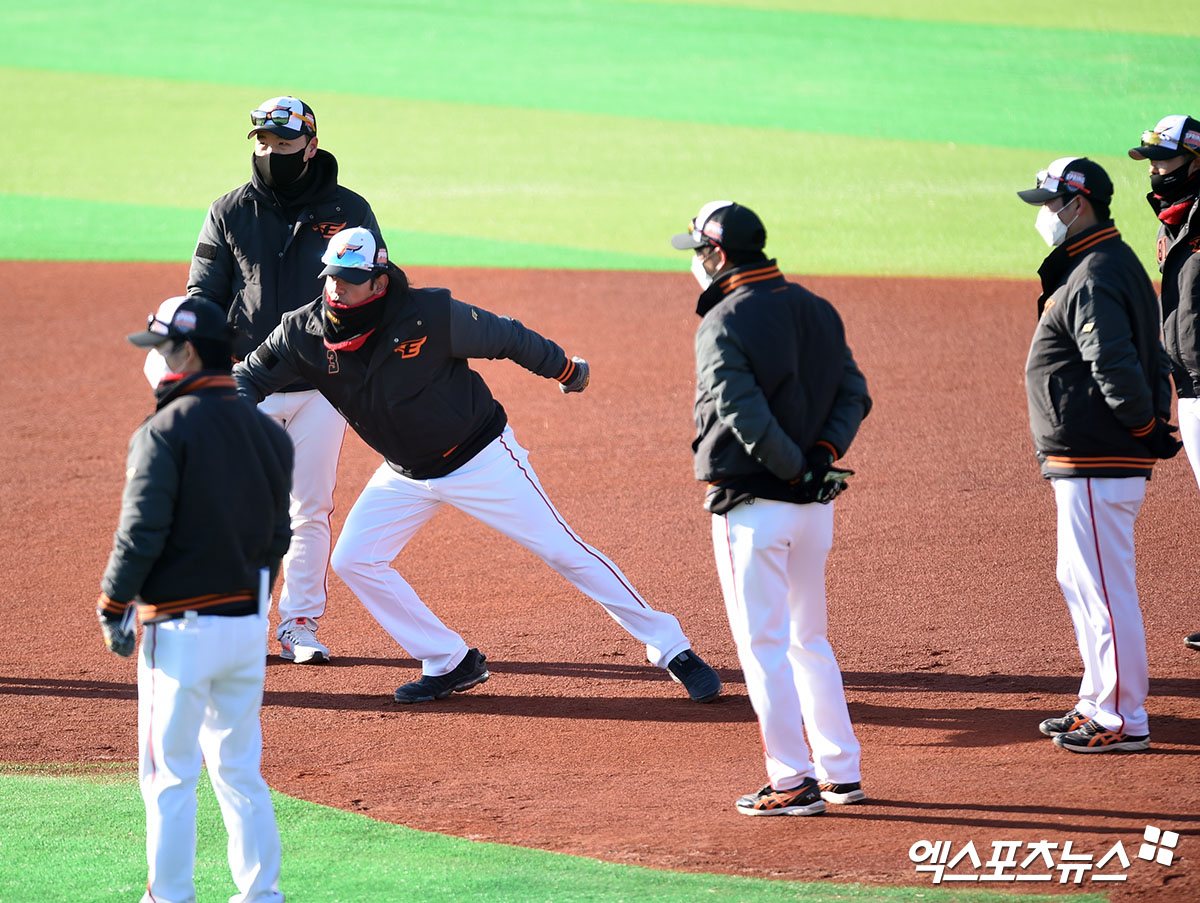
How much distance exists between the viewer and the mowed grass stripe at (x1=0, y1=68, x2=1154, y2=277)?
1786 centimetres

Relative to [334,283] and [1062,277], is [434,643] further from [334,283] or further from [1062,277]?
[1062,277]

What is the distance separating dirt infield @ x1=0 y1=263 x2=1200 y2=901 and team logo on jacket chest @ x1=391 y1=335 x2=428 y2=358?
1.68 m

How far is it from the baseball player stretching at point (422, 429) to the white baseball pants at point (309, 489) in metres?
0.64

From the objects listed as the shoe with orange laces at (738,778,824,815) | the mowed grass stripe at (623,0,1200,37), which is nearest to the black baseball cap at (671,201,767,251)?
the shoe with orange laces at (738,778,824,815)

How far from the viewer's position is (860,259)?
56.8 ft

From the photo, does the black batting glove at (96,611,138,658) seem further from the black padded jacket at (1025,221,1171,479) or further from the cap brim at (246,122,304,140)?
the black padded jacket at (1025,221,1171,479)

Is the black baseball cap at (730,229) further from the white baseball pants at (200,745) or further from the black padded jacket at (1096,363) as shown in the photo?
the white baseball pants at (200,745)

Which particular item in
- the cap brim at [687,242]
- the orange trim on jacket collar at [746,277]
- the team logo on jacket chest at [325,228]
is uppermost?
the team logo on jacket chest at [325,228]

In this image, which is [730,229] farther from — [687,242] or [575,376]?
[575,376]

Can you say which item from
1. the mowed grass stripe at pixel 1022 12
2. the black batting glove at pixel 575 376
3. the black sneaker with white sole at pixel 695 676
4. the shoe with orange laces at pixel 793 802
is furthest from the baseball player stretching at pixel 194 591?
the mowed grass stripe at pixel 1022 12

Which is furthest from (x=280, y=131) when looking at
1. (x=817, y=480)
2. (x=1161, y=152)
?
(x=1161, y=152)

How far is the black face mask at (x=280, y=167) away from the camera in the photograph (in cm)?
705

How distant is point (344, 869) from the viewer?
195 inches

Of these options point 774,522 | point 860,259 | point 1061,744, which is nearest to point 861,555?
point 1061,744
